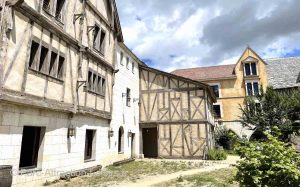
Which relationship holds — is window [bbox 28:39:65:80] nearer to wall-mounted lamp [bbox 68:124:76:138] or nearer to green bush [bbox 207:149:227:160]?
wall-mounted lamp [bbox 68:124:76:138]

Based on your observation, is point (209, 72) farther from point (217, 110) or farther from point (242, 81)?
point (217, 110)

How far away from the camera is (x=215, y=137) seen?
25.6m

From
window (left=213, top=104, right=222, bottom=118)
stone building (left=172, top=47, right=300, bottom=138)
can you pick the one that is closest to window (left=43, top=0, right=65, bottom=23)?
stone building (left=172, top=47, right=300, bottom=138)

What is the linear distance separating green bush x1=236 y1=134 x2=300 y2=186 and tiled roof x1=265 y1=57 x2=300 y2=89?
27.2 m

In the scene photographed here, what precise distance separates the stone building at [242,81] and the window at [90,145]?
19.2 m

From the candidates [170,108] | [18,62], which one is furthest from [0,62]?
[170,108]

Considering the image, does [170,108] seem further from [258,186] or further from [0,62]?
[258,186]

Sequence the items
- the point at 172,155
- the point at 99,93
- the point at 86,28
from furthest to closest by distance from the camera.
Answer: the point at 172,155 → the point at 99,93 → the point at 86,28

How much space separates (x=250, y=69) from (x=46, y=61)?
2563 centimetres

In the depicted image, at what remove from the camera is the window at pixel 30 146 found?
27.3 feet

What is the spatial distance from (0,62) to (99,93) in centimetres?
657

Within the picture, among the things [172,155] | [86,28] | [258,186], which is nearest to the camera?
[258,186]

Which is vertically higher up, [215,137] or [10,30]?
[10,30]

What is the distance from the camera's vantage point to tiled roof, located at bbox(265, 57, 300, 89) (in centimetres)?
2816
